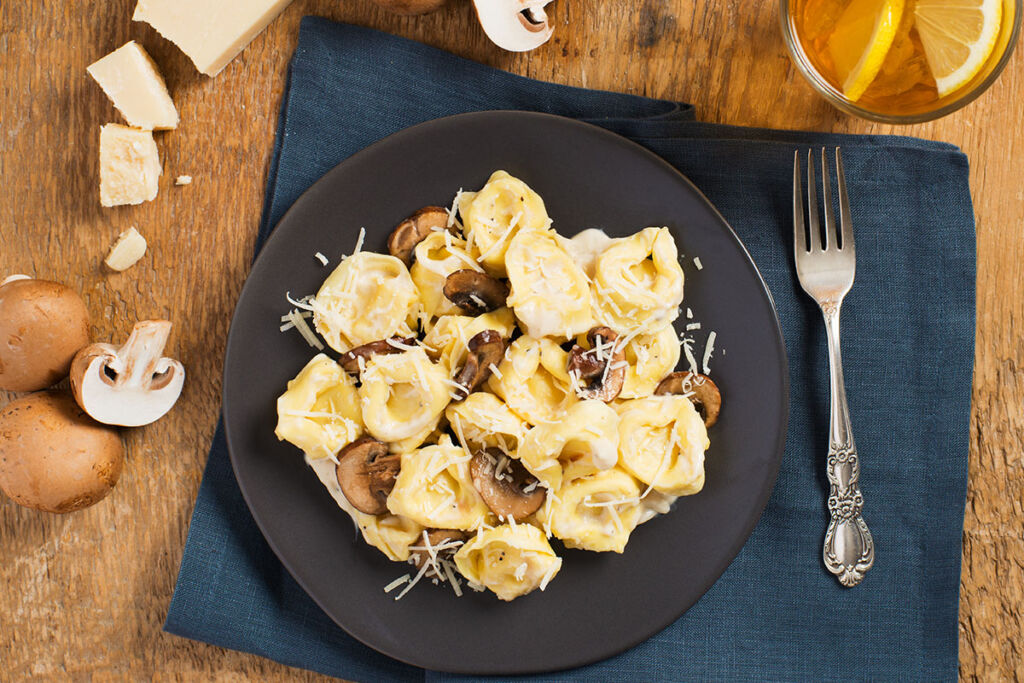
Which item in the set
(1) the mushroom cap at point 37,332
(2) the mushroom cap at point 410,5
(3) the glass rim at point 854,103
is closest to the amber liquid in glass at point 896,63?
(3) the glass rim at point 854,103

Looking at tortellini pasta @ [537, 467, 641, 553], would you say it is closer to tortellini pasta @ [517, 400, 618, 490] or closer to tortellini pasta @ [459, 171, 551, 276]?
tortellini pasta @ [517, 400, 618, 490]

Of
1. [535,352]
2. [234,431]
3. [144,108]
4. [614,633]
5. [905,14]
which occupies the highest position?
[905,14]

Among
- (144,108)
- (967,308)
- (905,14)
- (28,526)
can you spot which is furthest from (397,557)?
(905,14)

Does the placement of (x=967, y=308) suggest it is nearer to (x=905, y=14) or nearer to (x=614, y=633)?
(x=905, y=14)

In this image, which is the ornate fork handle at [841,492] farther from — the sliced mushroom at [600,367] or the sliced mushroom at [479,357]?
the sliced mushroom at [479,357]

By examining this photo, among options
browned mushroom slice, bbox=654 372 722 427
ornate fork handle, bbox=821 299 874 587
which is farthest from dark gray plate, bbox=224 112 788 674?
ornate fork handle, bbox=821 299 874 587
